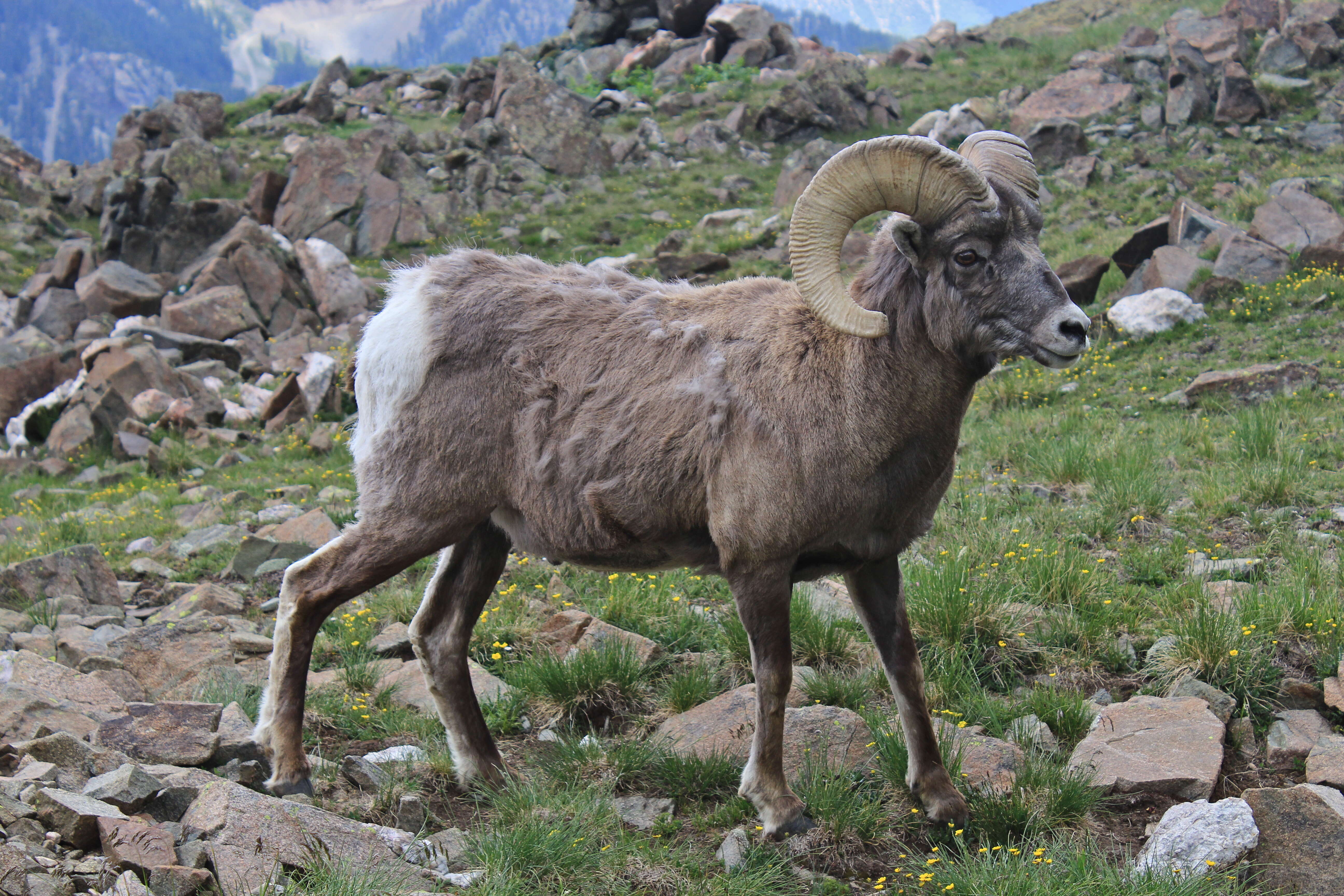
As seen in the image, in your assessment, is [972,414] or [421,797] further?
[972,414]

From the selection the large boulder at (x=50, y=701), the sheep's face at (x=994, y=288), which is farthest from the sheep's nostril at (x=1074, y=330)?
the large boulder at (x=50, y=701)

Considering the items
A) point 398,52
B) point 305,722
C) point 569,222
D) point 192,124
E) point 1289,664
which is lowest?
point 1289,664

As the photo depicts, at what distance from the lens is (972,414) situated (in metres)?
11.0

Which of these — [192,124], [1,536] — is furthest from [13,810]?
[192,124]

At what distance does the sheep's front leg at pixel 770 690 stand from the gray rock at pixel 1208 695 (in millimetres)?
2135

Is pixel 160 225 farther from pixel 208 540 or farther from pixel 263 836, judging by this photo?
pixel 263 836

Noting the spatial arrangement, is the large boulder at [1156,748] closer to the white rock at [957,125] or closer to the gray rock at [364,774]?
the gray rock at [364,774]

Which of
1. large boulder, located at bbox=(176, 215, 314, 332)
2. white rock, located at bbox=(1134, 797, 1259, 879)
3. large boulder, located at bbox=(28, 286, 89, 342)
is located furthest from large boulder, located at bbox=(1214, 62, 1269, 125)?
large boulder, located at bbox=(28, 286, 89, 342)

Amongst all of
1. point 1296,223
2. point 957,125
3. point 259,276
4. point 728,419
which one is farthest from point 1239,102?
point 728,419

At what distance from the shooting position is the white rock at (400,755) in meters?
5.20

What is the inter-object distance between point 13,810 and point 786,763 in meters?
3.24

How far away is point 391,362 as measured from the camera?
5008mm

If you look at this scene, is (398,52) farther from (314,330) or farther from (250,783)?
(250,783)

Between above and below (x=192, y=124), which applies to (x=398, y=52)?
above
